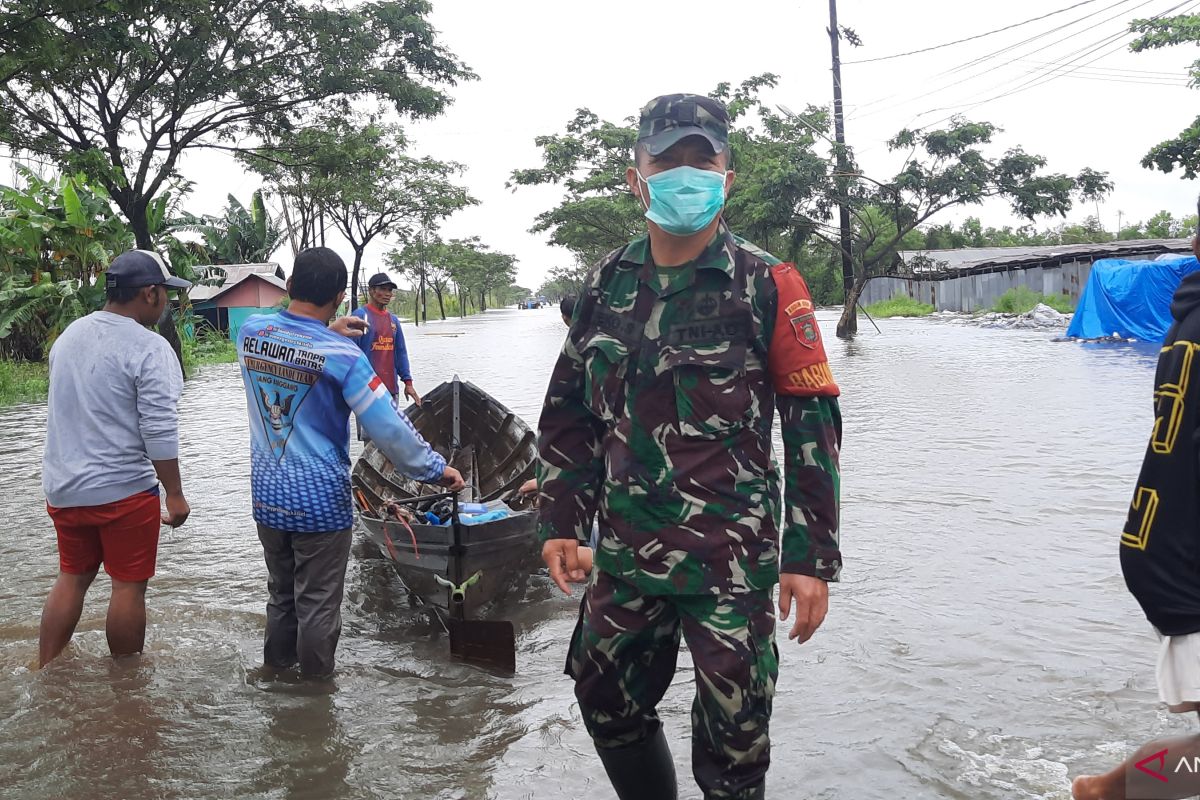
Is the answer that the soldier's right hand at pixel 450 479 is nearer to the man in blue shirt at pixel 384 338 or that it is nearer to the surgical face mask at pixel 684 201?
the surgical face mask at pixel 684 201

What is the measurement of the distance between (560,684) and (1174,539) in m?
3.37

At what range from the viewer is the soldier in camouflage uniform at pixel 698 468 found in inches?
95.6

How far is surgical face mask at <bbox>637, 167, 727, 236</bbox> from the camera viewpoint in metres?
2.56

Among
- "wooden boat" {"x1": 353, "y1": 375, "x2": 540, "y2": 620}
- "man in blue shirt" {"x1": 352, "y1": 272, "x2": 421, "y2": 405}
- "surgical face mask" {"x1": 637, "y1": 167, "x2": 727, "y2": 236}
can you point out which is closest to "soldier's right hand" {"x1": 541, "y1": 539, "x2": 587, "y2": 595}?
"surgical face mask" {"x1": 637, "y1": 167, "x2": 727, "y2": 236}

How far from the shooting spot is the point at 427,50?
18.1 m

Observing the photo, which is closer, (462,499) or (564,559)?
(564,559)

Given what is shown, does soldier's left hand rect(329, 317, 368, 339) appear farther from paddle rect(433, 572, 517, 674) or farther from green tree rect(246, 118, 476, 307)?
green tree rect(246, 118, 476, 307)

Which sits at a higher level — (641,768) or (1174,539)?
(1174,539)

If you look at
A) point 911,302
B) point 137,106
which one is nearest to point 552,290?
point 911,302

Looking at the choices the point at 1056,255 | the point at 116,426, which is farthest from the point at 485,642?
the point at 1056,255

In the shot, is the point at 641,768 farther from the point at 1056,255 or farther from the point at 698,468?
the point at 1056,255

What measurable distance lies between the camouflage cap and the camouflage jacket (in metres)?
0.28

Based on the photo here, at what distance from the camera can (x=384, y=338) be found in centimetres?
930

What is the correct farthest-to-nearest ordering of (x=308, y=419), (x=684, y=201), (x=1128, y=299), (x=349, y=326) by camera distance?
(x=1128, y=299) → (x=349, y=326) → (x=308, y=419) → (x=684, y=201)
